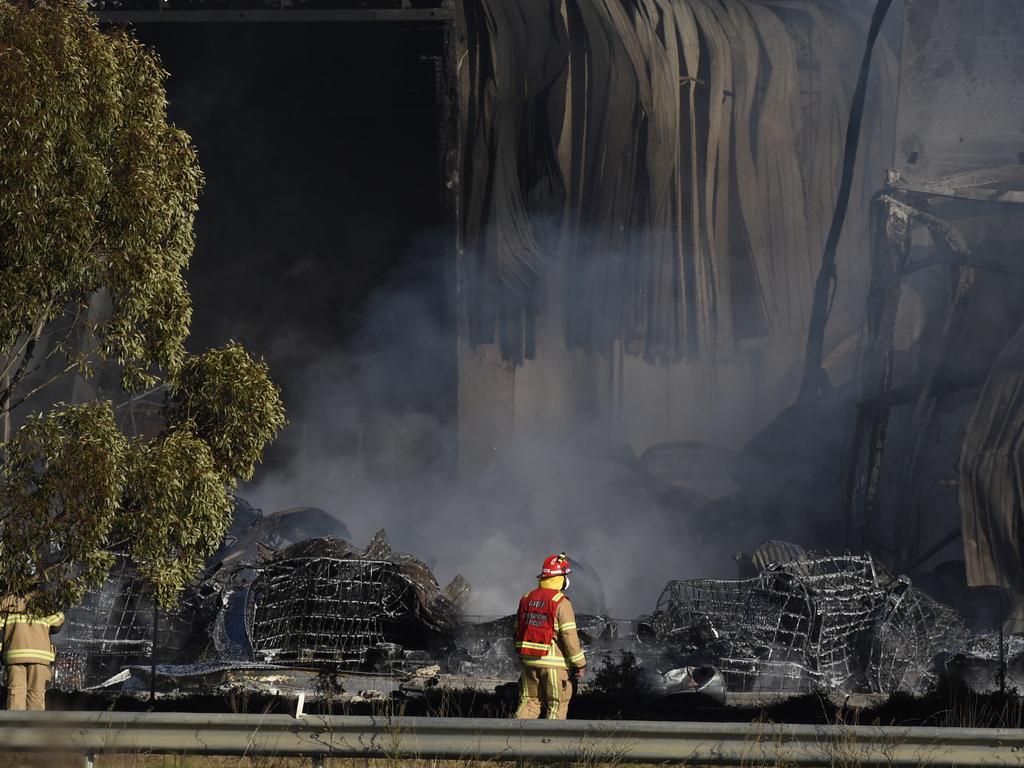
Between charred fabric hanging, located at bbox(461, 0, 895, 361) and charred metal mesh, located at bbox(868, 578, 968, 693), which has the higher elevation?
charred fabric hanging, located at bbox(461, 0, 895, 361)

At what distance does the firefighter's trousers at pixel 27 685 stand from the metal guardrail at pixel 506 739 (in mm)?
2597

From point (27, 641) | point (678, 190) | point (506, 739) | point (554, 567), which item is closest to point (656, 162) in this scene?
point (678, 190)

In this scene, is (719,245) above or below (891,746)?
above

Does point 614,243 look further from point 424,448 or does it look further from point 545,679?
point 545,679

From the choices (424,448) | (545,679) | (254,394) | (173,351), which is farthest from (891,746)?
(424,448)

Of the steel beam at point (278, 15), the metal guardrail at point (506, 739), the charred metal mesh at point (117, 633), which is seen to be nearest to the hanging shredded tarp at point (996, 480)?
the metal guardrail at point (506, 739)

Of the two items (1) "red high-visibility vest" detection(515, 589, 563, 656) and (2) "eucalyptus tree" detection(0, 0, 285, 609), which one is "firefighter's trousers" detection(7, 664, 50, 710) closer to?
(2) "eucalyptus tree" detection(0, 0, 285, 609)

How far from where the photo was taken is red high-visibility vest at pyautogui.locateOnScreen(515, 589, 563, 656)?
8281mm

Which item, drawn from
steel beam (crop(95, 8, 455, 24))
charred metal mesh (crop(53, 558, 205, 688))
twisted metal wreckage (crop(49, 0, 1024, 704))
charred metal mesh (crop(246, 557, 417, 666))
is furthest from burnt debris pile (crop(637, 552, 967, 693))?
steel beam (crop(95, 8, 455, 24))

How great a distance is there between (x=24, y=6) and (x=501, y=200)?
11.4 meters

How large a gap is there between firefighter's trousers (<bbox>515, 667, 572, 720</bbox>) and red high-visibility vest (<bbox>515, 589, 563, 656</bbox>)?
0.15 m

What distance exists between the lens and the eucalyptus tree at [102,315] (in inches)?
289

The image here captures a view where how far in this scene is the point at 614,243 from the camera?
62.4ft

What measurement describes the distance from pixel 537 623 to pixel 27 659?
350cm
